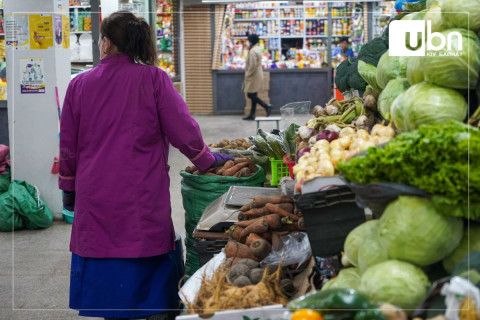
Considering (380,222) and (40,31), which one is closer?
(380,222)

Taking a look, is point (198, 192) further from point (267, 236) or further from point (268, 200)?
point (267, 236)

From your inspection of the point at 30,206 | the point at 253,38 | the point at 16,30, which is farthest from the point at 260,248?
the point at 253,38

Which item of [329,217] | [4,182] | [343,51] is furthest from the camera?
[343,51]

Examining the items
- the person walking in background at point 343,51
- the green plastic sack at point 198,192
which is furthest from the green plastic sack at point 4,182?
the person walking in background at point 343,51

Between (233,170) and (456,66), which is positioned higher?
(456,66)

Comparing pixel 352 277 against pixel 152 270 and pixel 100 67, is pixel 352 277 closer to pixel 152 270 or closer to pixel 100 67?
pixel 152 270

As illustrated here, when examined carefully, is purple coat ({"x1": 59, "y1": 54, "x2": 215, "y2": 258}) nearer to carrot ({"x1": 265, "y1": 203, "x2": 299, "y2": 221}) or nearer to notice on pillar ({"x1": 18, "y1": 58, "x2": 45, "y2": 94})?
carrot ({"x1": 265, "y1": 203, "x2": 299, "y2": 221})

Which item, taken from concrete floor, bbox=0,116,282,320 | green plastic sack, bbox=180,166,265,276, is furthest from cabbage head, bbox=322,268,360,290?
concrete floor, bbox=0,116,282,320

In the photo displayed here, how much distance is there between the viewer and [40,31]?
22.5 feet

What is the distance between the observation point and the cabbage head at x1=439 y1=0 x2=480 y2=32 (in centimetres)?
275

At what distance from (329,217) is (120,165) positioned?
4.25ft

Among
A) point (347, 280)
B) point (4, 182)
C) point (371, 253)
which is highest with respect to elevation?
point (371, 253)

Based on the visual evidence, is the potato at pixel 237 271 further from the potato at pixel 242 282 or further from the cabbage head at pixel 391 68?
the cabbage head at pixel 391 68

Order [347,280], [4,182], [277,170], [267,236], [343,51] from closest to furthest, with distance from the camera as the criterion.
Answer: [347,280] → [267,236] → [277,170] → [4,182] → [343,51]
